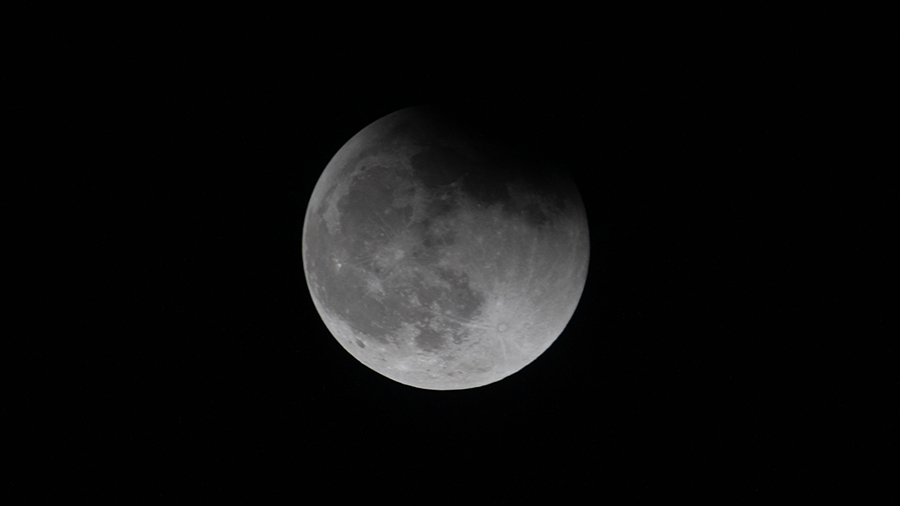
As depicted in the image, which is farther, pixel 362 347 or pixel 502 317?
pixel 362 347

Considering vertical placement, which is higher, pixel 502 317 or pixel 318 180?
pixel 318 180

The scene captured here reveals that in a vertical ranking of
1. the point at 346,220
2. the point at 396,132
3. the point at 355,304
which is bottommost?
the point at 355,304

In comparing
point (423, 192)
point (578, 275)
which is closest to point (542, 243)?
point (578, 275)

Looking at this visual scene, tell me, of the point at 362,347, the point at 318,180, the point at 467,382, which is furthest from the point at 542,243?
the point at 318,180

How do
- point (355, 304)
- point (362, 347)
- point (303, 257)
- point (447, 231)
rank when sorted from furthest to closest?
point (303, 257)
point (362, 347)
point (355, 304)
point (447, 231)

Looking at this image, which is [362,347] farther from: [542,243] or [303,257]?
[542,243]

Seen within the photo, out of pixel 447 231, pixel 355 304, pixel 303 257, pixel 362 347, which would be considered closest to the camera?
pixel 447 231

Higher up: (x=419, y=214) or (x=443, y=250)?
(x=419, y=214)
